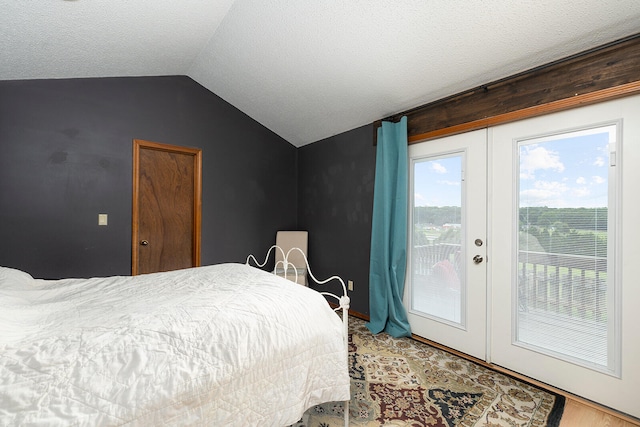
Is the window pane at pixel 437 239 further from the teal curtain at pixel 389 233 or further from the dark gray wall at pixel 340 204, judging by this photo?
the dark gray wall at pixel 340 204

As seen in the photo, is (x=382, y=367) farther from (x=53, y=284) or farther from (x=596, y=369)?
(x=53, y=284)

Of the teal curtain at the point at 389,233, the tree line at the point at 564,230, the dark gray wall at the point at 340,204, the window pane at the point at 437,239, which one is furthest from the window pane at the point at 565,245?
the dark gray wall at the point at 340,204

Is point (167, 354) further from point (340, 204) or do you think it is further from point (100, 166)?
point (340, 204)

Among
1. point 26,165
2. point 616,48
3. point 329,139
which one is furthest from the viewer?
point 329,139

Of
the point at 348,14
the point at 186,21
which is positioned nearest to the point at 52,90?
the point at 186,21

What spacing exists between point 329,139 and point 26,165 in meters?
3.01

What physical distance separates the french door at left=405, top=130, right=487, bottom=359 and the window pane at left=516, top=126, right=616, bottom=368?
30 cm

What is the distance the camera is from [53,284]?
1.72 meters

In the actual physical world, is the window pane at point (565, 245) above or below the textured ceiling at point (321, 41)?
below

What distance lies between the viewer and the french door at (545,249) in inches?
67.7

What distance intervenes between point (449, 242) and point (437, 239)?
11 cm

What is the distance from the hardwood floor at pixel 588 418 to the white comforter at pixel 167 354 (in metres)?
1.35

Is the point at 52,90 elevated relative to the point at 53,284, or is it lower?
elevated

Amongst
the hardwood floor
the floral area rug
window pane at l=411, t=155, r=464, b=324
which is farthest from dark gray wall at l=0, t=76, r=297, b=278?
the hardwood floor
